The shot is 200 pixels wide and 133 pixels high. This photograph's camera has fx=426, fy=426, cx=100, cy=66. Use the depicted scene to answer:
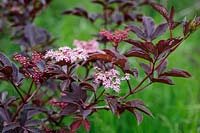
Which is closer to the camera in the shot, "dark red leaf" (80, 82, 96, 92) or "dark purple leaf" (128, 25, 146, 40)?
"dark red leaf" (80, 82, 96, 92)

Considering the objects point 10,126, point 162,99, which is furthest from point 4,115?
point 162,99

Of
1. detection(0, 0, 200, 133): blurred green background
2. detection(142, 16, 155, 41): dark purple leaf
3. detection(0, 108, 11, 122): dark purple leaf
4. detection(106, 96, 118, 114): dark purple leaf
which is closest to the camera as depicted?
detection(106, 96, 118, 114): dark purple leaf

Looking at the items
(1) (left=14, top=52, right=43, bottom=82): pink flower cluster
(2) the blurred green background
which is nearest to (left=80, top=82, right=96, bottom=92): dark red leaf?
(1) (left=14, top=52, right=43, bottom=82): pink flower cluster

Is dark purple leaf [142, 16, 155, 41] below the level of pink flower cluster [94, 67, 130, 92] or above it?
above

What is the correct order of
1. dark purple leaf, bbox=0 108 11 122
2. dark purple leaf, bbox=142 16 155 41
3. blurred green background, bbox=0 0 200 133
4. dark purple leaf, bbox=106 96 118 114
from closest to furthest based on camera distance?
dark purple leaf, bbox=106 96 118 114 → dark purple leaf, bbox=0 108 11 122 → dark purple leaf, bbox=142 16 155 41 → blurred green background, bbox=0 0 200 133

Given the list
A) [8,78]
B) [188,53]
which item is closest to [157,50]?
[8,78]

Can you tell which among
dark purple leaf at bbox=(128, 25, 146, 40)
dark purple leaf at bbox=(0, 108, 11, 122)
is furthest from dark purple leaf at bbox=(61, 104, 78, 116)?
dark purple leaf at bbox=(128, 25, 146, 40)

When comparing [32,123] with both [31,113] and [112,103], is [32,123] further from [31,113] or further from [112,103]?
[112,103]

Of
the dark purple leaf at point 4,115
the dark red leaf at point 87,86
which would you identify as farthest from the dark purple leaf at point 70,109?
the dark purple leaf at point 4,115

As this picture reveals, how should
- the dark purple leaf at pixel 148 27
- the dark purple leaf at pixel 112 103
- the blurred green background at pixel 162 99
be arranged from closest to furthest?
the dark purple leaf at pixel 112 103, the dark purple leaf at pixel 148 27, the blurred green background at pixel 162 99

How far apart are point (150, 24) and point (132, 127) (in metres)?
0.72

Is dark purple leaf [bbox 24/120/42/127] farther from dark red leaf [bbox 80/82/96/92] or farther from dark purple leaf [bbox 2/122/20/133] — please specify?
dark red leaf [bbox 80/82/96/92]

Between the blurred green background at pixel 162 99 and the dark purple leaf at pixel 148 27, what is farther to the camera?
the blurred green background at pixel 162 99

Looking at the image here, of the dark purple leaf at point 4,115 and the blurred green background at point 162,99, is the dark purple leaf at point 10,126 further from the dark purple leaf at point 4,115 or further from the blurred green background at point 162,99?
the blurred green background at point 162,99
